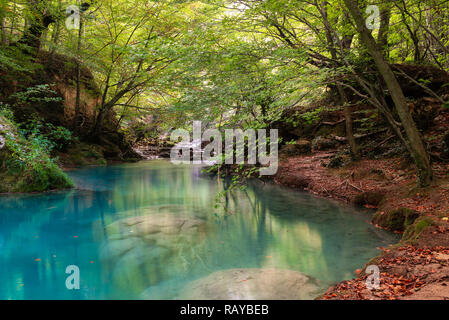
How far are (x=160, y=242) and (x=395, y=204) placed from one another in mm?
4962

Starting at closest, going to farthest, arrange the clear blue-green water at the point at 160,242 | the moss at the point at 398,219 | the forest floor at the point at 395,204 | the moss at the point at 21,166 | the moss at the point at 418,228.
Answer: the forest floor at the point at 395,204 < the clear blue-green water at the point at 160,242 < the moss at the point at 418,228 < the moss at the point at 398,219 < the moss at the point at 21,166

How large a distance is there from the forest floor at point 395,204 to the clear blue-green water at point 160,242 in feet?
2.30

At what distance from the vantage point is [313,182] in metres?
9.67

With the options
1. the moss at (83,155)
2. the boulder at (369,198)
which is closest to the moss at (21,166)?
the moss at (83,155)

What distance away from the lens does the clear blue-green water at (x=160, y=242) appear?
3799 mm

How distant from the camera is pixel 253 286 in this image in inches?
139

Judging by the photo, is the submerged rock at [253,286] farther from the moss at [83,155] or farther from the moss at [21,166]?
the moss at [83,155]

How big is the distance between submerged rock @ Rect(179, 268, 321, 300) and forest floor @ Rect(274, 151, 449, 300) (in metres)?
0.39

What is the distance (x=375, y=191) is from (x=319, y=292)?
16.0ft

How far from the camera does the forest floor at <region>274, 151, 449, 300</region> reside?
8.82 ft

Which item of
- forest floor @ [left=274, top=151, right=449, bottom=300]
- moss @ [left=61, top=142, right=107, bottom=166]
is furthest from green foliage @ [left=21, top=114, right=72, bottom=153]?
forest floor @ [left=274, top=151, right=449, bottom=300]
